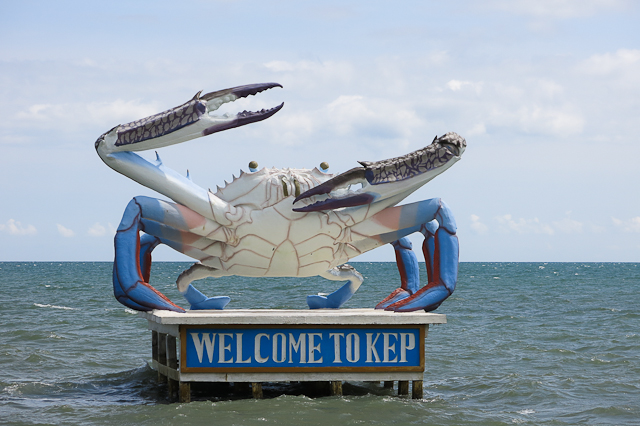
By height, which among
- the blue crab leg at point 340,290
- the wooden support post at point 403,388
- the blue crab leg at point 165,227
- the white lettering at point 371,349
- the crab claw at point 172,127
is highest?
the crab claw at point 172,127

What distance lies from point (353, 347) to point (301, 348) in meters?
0.49

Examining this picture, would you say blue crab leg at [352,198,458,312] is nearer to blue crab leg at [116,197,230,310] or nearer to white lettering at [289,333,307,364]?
white lettering at [289,333,307,364]

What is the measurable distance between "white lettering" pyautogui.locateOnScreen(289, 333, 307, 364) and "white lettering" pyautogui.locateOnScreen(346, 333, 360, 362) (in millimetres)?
405

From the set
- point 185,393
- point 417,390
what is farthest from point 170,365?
point 417,390

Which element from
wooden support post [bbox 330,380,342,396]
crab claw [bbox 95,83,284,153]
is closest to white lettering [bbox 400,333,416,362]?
wooden support post [bbox 330,380,342,396]

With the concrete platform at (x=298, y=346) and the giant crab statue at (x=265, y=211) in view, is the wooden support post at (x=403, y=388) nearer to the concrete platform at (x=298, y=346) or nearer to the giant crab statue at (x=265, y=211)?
the concrete platform at (x=298, y=346)

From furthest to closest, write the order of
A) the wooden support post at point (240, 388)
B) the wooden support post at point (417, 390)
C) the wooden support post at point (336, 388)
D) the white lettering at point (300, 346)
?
the wooden support post at point (240, 388) → the wooden support post at point (417, 390) → the wooden support post at point (336, 388) → the white lettering at point (300, 346)

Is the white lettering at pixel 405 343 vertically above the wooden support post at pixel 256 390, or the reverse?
the white lettering at pixel 405 343

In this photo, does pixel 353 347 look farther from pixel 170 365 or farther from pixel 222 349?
pixel 170 365

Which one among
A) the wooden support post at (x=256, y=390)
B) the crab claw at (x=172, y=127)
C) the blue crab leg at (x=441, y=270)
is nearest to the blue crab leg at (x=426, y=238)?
the blue crab leg at (x=441, y=270)

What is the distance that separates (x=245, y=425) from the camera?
6789mm

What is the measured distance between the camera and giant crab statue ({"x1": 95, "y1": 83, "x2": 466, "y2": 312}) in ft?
24.3

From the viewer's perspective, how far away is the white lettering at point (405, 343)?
753 centimetres

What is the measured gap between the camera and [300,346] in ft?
24.3
